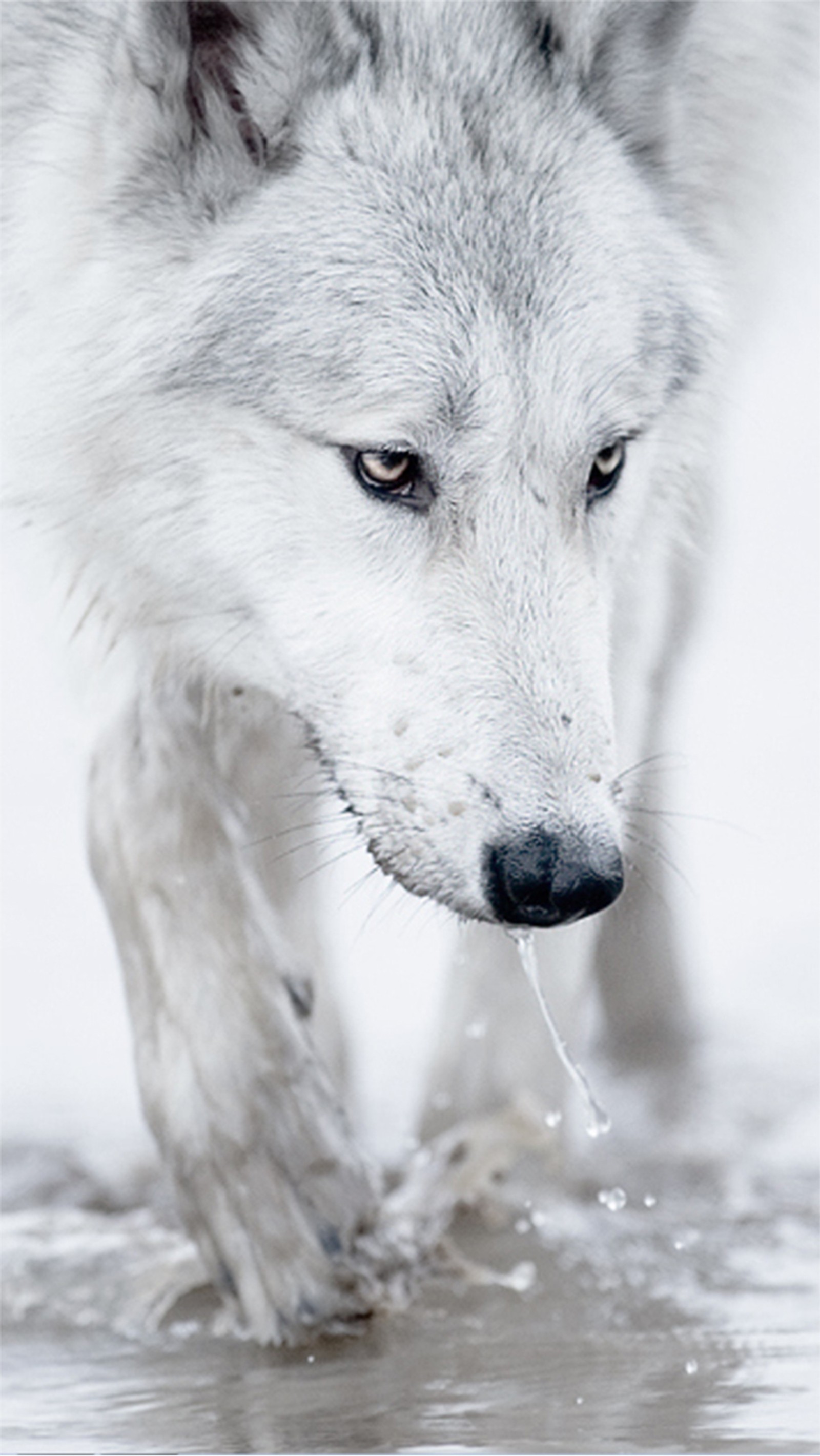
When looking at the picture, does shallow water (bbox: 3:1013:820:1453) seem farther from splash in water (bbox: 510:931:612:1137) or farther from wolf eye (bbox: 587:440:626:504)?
wolf eye (bbox: 587:440:626:504)

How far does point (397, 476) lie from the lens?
3123mm

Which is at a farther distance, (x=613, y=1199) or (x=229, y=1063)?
(x=613, y=1199)

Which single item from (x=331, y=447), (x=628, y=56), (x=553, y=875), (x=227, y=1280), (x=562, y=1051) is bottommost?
(x=227, y=1280)

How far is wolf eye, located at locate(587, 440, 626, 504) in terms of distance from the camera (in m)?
3.29

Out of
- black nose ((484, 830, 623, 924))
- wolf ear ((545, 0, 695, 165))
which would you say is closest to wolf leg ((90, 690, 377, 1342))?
black nose ((484, 830, 623, 924))

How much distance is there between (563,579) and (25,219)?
1.14m

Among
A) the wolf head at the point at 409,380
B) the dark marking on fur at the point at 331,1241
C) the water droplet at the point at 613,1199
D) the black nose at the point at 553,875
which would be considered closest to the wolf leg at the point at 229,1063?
the dark marking on fur at the point at 331,1241

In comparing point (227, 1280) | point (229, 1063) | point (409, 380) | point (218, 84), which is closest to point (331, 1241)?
point (227, 1280)

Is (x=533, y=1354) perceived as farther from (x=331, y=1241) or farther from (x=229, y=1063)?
(x=229, y=1063)

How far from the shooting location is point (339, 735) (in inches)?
128

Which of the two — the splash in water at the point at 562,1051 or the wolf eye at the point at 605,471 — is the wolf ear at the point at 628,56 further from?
the splash in water at the point at 562,1051

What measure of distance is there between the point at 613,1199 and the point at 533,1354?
98 centimetres

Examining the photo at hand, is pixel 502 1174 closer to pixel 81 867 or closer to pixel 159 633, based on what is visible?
pixel 159 633

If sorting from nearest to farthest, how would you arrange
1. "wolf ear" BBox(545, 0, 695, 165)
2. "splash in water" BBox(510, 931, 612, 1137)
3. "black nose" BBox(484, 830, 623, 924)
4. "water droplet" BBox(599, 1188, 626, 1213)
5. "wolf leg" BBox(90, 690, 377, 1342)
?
"black nose" BBox(484, 830, 623, 924) < "splash in water" BBox(510, 931, 612, 1137) < "wolf leg" BBox(90, 690, 377, 1342) < "wolf ear" BBox(545, 0, 695, 165) < "water droplet" BBox(599, 1188, 626, 1213)
